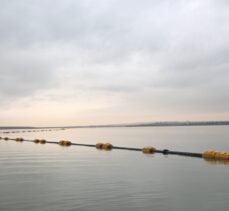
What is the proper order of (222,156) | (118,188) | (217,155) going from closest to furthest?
(118,188), (222,156), (217,155)

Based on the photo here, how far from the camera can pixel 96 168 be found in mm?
33469

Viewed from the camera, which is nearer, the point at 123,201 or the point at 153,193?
the point at 123,201

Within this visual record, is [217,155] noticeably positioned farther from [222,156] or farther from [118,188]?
[118,188]

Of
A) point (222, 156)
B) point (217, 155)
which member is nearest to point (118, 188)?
point (222, 156)

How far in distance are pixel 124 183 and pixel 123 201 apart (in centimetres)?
548

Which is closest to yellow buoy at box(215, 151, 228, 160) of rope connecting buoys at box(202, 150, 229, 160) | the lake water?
rope connecting buoys at box(202, 150, 229, 160)

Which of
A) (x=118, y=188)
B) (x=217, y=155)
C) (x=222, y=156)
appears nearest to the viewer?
(x=118, y=188)

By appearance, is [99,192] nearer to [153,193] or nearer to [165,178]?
[153,193]

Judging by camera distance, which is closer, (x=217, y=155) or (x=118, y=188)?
(x=118, y=188)

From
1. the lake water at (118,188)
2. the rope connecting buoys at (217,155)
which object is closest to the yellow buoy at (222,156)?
the rope connecting buoys at (217,155)

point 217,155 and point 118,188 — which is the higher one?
point 217,155

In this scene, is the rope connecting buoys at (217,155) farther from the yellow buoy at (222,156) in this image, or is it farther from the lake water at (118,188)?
the lake water at (118,188)

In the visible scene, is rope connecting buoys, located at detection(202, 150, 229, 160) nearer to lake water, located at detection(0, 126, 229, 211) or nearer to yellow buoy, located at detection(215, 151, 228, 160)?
yellow buoy, located at detection(215, 151, 228, 160)

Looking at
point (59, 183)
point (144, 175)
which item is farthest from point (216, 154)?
point (59, 183)
